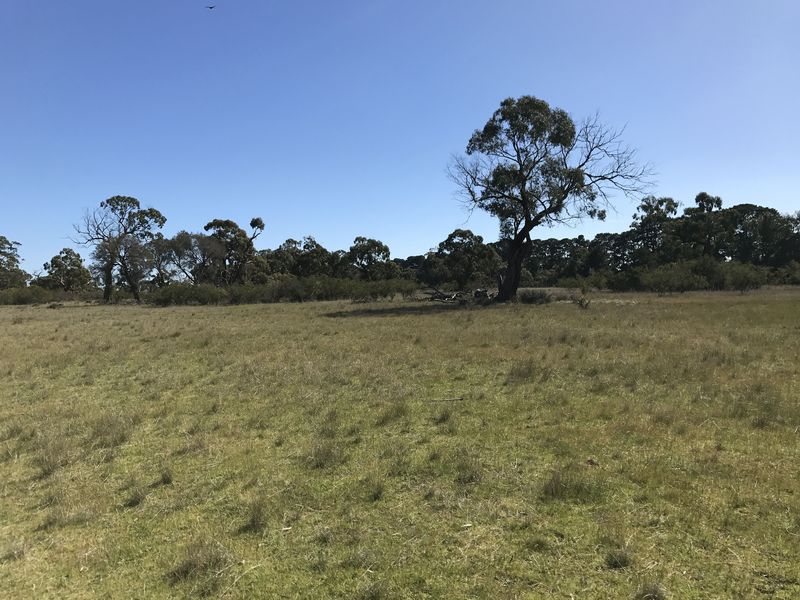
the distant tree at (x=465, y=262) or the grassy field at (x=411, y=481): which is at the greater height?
the distant tree at (x=465, y=262)

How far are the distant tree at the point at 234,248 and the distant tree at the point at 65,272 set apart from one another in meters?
23.7

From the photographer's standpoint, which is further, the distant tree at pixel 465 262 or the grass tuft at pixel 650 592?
the distant tree at pixel 465 262

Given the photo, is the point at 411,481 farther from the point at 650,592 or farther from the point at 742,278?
the point at 742,278

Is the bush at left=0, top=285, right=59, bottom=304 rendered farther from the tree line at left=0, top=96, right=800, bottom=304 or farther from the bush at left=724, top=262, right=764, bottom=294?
the bush at left=724, top=262, right=764, bottom=294

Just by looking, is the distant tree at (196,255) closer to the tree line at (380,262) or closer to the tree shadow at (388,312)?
the tree line at (380,262)

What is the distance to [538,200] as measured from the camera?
32.8 meters

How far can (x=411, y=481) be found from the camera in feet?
16.4

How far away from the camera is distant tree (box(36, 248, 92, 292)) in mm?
74438

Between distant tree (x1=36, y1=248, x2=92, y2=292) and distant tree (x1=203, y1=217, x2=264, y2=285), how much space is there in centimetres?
2368

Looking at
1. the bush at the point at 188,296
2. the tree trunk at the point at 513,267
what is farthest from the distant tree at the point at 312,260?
the tree trunk at the point at 513,267

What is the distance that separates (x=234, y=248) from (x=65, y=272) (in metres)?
28.3

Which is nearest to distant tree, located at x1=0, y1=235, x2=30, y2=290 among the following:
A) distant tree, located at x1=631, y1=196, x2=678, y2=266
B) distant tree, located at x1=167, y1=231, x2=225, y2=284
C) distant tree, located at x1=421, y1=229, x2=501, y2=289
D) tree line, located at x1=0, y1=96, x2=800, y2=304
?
tree line, located at x1=0, y1=96, x2=800, y2=304

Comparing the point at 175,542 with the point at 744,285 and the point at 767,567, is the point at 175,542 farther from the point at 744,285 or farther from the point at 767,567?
the point at 744,285

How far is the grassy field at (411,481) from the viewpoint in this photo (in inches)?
134
